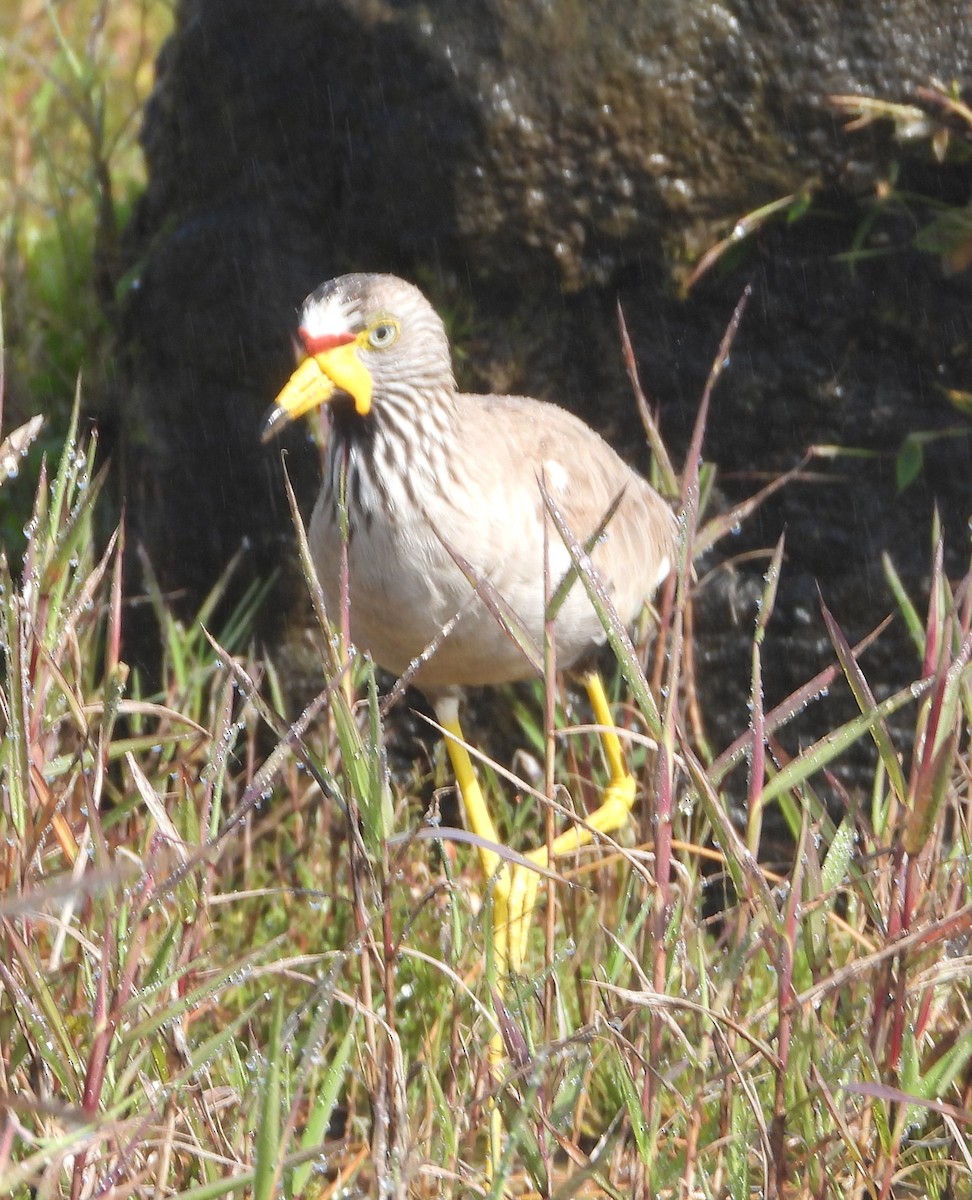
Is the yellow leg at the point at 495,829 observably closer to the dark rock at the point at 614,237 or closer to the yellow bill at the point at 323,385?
the dark rock at the point at 614,237

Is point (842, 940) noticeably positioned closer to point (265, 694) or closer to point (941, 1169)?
point (941, 1169)

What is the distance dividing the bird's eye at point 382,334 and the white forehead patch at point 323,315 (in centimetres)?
9

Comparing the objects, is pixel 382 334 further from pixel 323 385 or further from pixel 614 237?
pixel 614 237

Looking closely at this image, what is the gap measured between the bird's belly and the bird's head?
27cm

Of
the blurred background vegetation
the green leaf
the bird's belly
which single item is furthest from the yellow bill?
the green leaf

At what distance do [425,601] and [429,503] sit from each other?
0.21 meters

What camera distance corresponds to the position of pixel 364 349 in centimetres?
305

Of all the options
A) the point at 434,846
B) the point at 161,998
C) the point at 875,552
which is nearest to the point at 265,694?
the point at 434,846

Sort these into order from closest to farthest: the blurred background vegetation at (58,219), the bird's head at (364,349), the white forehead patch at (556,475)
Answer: the bird's head at (364,349) < the white forehead patch at (556,475) < the blurred background vegetation at (58,219)

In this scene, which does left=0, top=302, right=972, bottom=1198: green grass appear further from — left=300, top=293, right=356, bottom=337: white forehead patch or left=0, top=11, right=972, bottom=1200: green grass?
left=300, top=293, right=356, bottom=337: white forehead patch

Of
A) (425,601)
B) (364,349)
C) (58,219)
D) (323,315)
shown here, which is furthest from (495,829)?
(58,219)

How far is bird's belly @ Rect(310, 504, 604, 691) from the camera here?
2.93 meters

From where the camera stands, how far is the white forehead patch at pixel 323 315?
115 inches

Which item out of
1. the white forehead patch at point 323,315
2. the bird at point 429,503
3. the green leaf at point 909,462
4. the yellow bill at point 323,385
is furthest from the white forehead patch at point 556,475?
the green leaf at point 909,462
